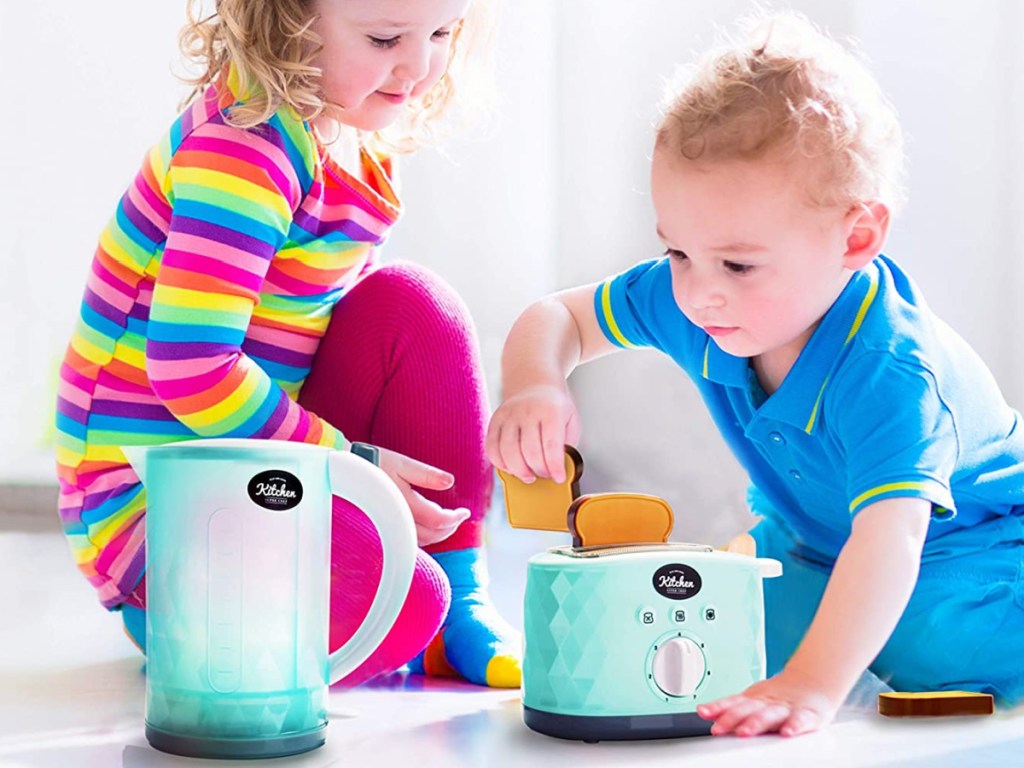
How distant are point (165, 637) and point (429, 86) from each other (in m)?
0.51

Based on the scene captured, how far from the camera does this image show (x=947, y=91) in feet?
4.66

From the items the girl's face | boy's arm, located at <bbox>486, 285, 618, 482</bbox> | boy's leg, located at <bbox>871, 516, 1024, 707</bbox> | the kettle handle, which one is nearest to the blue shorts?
boy's leg, located at <bbox>871, 516, 1024, 707</bbox>

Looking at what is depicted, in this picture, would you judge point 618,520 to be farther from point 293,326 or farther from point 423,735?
point 293,326

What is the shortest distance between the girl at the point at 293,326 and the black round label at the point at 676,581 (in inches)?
9.0

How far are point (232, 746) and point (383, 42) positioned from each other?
0.54 m

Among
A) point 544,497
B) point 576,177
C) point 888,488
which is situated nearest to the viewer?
point 888,488

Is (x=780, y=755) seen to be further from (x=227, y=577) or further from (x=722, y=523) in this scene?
(x=722, y=523)

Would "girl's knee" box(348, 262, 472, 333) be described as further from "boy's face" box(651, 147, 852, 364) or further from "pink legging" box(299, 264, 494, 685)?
"boy's face" box(651, 147, 852, 364)

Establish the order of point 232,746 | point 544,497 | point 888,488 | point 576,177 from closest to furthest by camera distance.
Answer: point 232,746
point 888,488
point 544,497
point 576,177

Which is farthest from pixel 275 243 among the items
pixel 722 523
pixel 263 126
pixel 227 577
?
pixel 722 523

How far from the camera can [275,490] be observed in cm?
69

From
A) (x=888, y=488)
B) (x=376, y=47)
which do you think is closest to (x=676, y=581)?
(x=888, y=488)

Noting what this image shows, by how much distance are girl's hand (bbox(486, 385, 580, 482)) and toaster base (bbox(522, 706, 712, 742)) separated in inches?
7.3

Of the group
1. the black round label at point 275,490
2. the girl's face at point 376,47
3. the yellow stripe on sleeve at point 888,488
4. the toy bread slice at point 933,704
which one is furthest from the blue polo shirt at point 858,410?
the black round label at point 275,490
